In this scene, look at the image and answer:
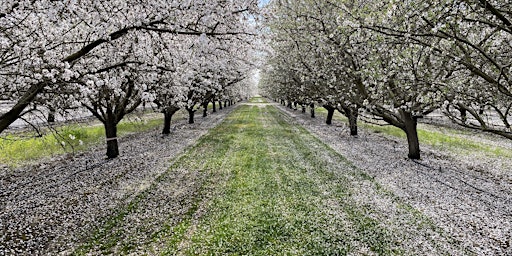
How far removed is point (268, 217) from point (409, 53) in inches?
272

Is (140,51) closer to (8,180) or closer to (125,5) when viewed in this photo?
(125,5)

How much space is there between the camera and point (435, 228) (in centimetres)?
801

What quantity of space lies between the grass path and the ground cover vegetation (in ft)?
11.6

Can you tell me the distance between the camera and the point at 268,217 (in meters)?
8.55

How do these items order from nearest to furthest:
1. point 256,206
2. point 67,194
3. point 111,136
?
point 256,206, point 67,194, point 111,136

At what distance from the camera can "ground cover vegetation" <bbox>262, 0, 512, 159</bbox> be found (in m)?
7.39

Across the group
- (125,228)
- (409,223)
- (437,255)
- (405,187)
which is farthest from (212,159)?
(437,255)

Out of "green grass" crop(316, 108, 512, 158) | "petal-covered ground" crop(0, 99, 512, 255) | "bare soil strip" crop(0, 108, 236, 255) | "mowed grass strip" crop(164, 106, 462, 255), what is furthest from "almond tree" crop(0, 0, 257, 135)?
"green grass" crop(316, 108, 512, 158)

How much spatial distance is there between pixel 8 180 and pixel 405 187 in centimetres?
1580

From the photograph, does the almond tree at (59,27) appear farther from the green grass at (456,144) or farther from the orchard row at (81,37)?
the green grass at (456,144)

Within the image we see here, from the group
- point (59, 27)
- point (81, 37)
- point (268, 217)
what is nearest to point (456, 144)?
point (268, 217)

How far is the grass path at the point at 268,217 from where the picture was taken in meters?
7.02

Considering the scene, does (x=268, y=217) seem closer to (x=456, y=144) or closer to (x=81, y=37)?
(x=81, y=37)

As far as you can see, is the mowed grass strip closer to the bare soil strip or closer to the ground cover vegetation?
the bare soil strip
